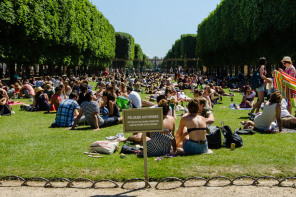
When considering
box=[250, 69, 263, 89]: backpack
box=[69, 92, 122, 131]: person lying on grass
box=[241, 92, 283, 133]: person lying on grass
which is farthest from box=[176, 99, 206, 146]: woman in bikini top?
box=[250, 69, 263, 89]: backpack

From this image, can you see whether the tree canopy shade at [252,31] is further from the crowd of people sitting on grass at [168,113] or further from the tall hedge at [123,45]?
the tall hedge at [123,45]

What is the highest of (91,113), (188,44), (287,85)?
(188,44)

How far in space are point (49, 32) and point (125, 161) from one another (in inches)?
1000

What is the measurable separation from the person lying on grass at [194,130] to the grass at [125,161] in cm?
24

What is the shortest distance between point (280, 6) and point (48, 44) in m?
19.9

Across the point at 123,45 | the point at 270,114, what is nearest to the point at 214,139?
the point at 270,114

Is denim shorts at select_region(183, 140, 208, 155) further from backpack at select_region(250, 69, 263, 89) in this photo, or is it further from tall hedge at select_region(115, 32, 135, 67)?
tall hedge at select_region(115, 32, 135, 67)

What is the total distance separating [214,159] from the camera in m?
6.74

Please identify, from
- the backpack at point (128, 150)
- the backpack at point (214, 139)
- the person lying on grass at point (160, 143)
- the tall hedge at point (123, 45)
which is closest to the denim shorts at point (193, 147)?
the person lying on grass at point (160, 143)

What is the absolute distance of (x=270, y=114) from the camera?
927 centimetres

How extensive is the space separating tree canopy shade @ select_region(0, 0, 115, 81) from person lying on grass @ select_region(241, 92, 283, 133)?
19759mm

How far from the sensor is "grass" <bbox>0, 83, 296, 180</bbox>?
6074mm

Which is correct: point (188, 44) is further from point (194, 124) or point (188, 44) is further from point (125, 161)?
point (125, 161)

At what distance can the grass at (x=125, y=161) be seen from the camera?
6074 millimetres
